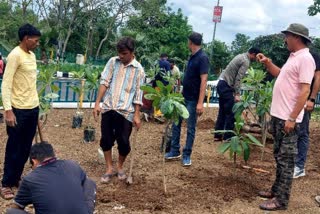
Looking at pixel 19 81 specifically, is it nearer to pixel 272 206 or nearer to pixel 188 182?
pixel 188 182

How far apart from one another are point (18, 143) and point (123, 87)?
114cm

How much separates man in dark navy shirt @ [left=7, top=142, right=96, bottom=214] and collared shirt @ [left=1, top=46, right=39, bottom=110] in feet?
3.68

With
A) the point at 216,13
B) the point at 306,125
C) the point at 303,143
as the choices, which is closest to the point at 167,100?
the point at 306,125

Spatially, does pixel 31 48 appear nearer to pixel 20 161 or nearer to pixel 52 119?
pixel 20 161

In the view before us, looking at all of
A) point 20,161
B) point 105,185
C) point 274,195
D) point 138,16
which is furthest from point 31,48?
point 138,16

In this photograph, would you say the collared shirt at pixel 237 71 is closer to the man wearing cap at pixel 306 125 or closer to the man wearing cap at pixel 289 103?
the man wearing cap at pixel 306 125

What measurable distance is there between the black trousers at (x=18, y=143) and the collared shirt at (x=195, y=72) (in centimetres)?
187

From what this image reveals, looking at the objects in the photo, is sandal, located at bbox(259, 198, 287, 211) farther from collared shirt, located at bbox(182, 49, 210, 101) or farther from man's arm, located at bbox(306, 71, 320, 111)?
collared shirt, located at bbox(182, 49, 210, 101)

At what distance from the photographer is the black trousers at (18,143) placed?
3.83m

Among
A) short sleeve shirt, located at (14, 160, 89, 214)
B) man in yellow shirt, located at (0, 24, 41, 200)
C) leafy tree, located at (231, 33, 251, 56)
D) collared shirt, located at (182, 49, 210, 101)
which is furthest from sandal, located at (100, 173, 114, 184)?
leafy tree, located at (231, 33, 251, 56)

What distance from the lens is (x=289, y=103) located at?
151 inches

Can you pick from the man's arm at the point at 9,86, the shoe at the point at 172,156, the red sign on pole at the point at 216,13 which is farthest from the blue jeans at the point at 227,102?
the red sign on pole at the point at 216,13

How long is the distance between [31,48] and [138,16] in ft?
74.3

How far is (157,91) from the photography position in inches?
164
